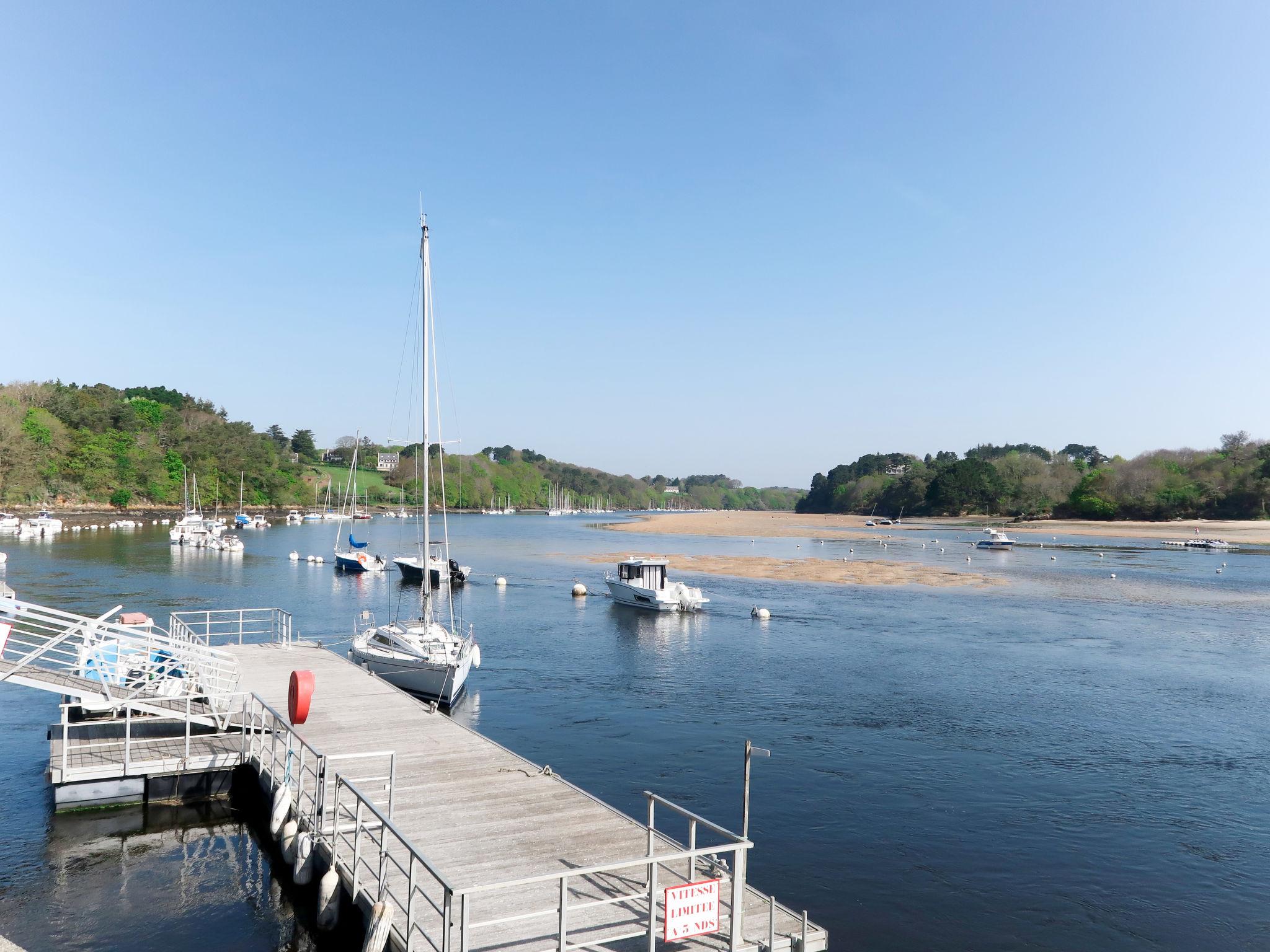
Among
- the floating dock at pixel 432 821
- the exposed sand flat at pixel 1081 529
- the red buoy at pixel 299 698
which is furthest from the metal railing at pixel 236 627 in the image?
the exposed sand flat at pixel 1081 529

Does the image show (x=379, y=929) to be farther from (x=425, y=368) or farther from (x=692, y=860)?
(x=425, y=368)

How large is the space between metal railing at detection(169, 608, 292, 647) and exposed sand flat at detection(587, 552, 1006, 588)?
44859 mm

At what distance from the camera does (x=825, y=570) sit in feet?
282

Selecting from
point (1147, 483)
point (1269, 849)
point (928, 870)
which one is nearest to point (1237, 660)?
point (1269, 849)

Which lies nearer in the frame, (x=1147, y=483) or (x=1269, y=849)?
(x=1269, y=849)

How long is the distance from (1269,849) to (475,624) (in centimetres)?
Answer: 3911

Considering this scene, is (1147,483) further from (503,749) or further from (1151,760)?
(503,749)

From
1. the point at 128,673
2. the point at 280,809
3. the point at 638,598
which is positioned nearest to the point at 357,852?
the point at 280,809

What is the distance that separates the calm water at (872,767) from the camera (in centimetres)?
1563

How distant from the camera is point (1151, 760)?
2553cm

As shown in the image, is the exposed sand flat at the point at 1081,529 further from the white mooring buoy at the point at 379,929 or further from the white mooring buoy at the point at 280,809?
the white mooring buoy at the point at 379,929

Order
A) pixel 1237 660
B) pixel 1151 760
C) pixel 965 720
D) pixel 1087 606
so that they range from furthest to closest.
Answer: pixel 1087 606 → pixel 1237 660 → pixel 965 720 → pixel 1151 760

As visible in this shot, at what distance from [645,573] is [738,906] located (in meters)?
48.2

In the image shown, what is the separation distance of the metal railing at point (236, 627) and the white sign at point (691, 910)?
2261 cm
